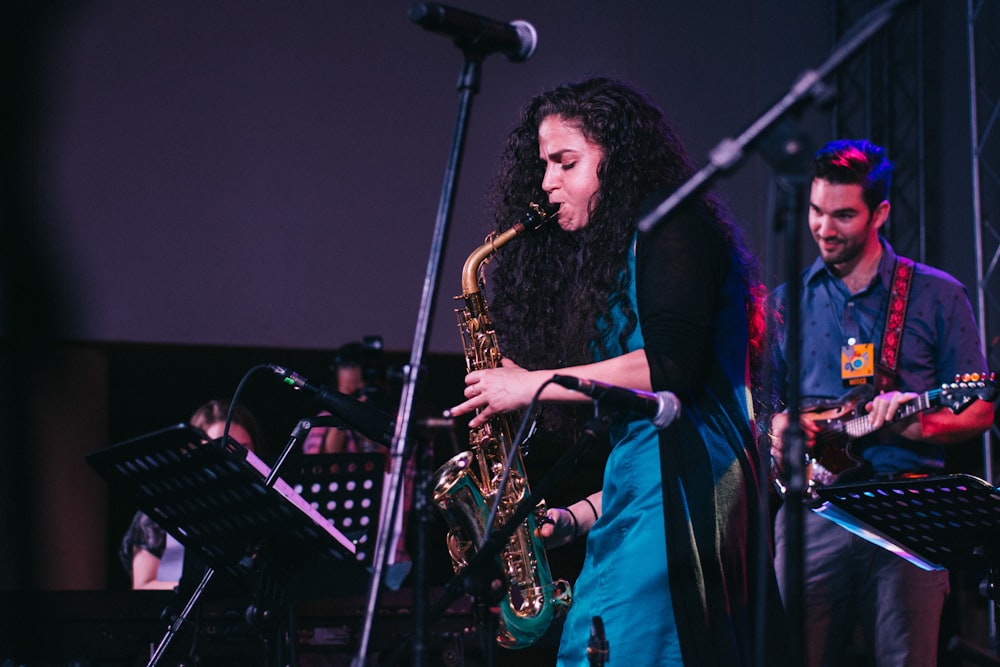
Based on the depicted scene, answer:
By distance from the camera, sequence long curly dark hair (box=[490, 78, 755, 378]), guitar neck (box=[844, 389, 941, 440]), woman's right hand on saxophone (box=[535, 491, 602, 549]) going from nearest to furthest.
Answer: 1. long curly dark hair (box=[490, 78, 755, 378])
2. woman's right hand on saxophone (box=[535, 491, 602, 549])
3. guitar neck (box=[844, 389, 941, 440])

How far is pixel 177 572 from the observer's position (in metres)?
4.90

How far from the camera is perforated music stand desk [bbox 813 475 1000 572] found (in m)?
2.57

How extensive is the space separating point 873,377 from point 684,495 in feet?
6.41

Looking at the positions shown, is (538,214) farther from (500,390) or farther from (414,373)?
(414,373)

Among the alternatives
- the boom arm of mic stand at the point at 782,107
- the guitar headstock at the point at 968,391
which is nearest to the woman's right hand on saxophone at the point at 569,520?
the boom arm of mic stand at the point at 782,107

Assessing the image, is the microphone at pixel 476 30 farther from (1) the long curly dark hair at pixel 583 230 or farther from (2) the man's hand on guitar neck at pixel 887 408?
(2) the man's hand on guitar neck at pixel 887 408

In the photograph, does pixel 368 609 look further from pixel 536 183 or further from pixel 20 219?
pixel 20 219

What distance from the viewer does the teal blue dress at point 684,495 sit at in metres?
2.19

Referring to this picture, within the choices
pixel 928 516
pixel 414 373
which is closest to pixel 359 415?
pixel 414 373

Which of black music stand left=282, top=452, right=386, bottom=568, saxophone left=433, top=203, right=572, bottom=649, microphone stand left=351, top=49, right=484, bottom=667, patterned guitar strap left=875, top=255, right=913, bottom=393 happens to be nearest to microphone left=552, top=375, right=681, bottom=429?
microphone stand left=351, top=49, right=484, bottom=667

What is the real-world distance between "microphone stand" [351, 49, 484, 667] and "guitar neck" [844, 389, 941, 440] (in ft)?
7.59

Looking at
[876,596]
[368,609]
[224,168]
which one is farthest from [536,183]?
[224,168]

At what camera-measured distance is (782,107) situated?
1708mm

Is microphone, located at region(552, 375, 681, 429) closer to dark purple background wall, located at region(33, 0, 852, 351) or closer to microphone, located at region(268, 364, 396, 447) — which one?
microphone, located at region(268, 364, 396, 447)
